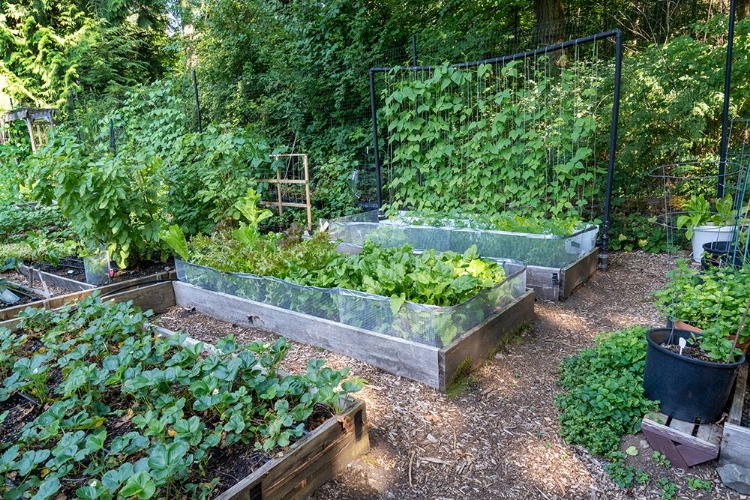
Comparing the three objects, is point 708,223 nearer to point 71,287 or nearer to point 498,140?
point 498,140

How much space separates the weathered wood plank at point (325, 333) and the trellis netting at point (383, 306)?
61mm

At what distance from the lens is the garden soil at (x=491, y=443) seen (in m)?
2.03

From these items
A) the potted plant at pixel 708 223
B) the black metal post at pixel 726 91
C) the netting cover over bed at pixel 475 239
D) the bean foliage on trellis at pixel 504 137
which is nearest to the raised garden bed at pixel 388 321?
the netting cover over bed at pixel 475 239

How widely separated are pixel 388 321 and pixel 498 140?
3102 millimetres

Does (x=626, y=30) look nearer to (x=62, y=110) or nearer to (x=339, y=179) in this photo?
(x=339, y=179)

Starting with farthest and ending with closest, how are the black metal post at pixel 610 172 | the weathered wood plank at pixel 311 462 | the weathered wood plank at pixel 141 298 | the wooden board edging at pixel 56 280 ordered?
the black metal post at pixel 610 172
the wooden board edging at pixel 56 280
the weathered wood plank at pixel 141 298
the weathered wood plank at pixel 311 462

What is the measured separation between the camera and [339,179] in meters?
7.65

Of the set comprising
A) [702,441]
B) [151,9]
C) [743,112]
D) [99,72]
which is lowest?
[702,441]

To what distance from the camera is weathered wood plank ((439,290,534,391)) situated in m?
2.68

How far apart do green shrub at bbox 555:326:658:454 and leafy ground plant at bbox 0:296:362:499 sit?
44.6 inches

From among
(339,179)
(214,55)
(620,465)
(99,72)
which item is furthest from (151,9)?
(620,465)

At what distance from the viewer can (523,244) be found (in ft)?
14.1

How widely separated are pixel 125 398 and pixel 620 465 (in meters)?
2.34

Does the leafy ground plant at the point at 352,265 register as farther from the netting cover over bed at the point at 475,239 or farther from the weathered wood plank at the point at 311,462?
the weathered wood plank at the point at 311,462
